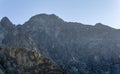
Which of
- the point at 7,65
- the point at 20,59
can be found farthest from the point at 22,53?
the point at 7,65

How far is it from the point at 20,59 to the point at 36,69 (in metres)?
10.2

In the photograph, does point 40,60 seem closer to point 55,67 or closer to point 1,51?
point 55,67

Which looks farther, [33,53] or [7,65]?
[33,53]

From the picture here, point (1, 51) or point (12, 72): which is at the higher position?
point (1, 51)

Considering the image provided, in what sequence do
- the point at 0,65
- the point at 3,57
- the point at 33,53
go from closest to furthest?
the point at 0,65 → the point at 3,57 → the point at 33,53

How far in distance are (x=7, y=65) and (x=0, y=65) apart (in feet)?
21.2

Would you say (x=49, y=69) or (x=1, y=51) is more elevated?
(x=1, y=51)

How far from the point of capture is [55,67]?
509 feet

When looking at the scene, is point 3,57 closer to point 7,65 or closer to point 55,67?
point 7,65

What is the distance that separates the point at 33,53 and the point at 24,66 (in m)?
10.2

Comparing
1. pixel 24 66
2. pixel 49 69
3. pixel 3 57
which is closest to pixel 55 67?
pixel 49 69

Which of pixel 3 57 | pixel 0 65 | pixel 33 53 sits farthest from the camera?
pixel 33 53

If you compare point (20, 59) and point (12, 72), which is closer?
point (12, 72)

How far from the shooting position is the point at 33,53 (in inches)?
6260
